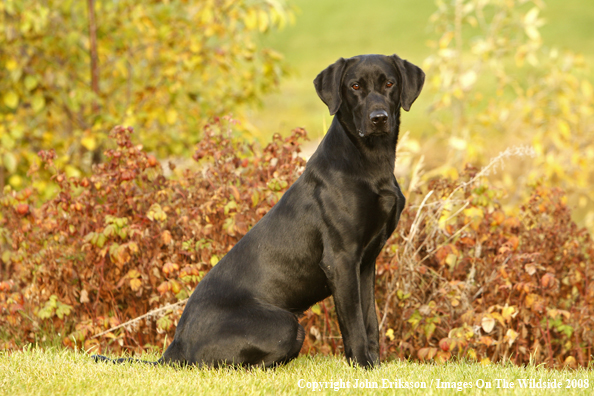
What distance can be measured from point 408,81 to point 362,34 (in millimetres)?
40587

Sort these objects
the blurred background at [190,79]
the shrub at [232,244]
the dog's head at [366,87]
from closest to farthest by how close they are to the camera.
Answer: the dog's head at [366,87]
the shrub at [232,244]
the blurred background at [190,79]

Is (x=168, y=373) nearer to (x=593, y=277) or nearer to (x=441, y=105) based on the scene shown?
(x=593, y=277)

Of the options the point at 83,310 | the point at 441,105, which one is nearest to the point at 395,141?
the point at 83,310

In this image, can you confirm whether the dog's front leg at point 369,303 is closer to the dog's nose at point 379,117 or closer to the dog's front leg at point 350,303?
the dog's front leg at point 350,303

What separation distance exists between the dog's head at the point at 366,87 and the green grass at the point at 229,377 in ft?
4.47

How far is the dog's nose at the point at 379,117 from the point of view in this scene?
10.5 ft

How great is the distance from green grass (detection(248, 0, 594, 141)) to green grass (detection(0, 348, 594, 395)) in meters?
23.3

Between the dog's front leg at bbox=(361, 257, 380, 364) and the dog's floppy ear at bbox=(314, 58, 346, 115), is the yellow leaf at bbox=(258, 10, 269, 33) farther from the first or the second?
the dog's front leg at bbox=(361, 257, 380, 364)

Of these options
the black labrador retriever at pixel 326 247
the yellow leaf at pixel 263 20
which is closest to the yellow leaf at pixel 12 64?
the yellow leaf at pixel 263 20

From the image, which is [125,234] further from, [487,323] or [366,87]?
[487,323]

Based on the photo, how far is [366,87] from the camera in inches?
133

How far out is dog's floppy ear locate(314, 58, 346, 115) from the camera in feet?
11.2

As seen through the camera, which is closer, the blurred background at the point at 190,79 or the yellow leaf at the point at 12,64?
the yellow leaf at the point at 12,64

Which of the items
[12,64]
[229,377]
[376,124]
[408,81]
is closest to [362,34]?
[12,64]
